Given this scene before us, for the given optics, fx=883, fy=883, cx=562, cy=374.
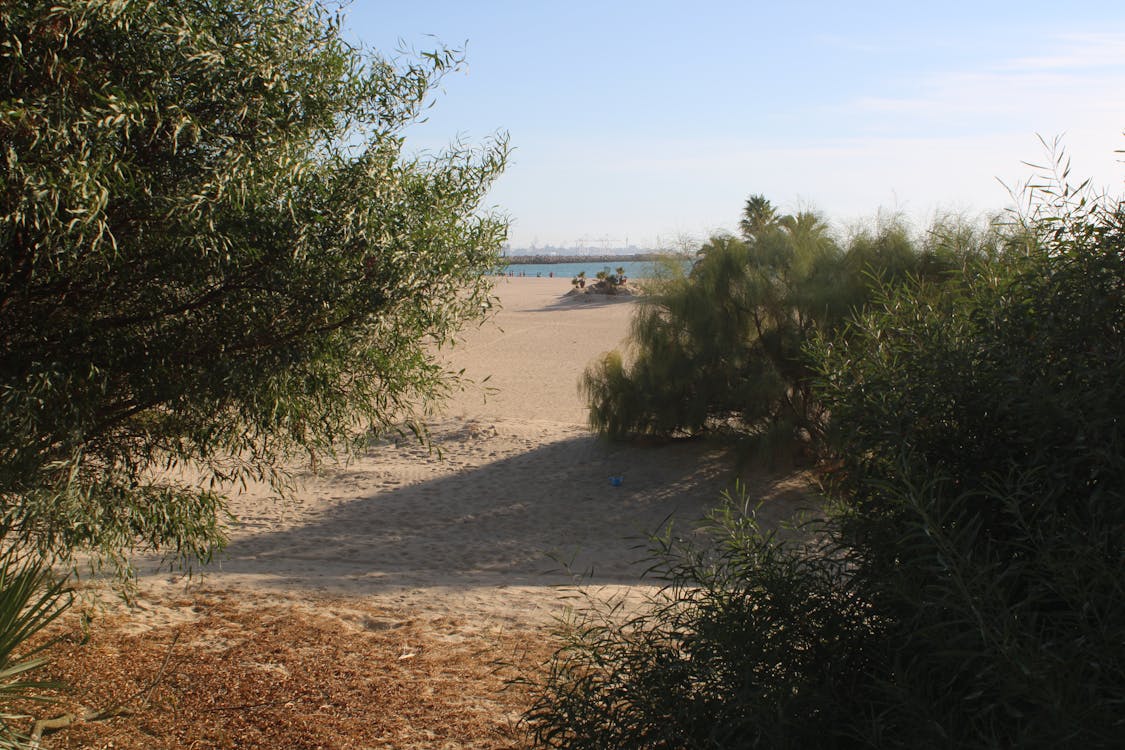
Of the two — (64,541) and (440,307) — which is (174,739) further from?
(440,307)

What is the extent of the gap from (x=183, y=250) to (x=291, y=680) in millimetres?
2744

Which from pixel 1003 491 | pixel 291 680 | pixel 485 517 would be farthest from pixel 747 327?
pixel 1003 491

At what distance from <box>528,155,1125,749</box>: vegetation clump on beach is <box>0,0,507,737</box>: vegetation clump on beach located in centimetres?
225

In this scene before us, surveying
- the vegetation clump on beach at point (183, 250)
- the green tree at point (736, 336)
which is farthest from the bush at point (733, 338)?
the vegetation clump on beach at point (183, 250)

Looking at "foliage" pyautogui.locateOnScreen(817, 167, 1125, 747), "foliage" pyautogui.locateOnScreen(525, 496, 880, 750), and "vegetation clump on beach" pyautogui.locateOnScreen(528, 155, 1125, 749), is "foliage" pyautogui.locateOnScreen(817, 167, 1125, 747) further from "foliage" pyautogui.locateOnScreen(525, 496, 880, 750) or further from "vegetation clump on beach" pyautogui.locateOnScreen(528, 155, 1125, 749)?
"foliage" pyautogui.locateOnScreen(525, 496, 880, 750)

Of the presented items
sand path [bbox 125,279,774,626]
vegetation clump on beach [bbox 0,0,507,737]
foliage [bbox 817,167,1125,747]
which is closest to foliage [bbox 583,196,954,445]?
sand path [bbox 125,279,774,626]

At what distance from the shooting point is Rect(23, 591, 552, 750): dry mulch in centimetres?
465

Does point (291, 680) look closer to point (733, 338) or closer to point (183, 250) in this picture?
point (183, 250)

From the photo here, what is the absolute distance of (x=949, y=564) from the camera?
236 cm

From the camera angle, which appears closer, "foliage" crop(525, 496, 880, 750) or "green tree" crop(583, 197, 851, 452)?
"foliage" crop(525, 496, 880, 750)

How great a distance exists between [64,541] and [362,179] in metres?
2.44

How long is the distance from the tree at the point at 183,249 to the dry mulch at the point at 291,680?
2.94ft

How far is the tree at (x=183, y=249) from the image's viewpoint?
3.90 meters

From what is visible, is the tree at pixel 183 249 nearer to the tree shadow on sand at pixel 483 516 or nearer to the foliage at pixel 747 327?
the tree shadow on sand at pixel 483 516
